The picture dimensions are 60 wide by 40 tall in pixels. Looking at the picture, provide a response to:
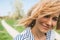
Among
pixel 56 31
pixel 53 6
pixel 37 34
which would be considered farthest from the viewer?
pixel 56 31

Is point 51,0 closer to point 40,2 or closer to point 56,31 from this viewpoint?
point 40,2

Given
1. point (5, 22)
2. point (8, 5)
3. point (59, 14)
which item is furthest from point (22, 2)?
point (59, 14)

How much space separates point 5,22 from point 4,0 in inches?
9.9

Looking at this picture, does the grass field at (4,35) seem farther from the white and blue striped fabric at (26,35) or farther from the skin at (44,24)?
the skin at (44,24)

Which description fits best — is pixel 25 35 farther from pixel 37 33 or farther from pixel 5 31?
pixel 5 31

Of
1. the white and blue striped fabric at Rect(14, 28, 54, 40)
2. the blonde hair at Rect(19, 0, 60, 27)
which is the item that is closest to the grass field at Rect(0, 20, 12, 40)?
the white and blue striped fabric at Rect(14, 28, 54, 40)

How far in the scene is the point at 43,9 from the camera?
5.79 ft

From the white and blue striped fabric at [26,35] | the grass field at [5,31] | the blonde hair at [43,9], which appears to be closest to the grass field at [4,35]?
the grass field at [5,31]

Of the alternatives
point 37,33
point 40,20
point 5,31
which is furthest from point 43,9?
point 5,31

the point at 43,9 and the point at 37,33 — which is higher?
the point at 43,9

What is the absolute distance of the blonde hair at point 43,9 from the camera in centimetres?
175

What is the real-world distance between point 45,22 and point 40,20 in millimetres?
64

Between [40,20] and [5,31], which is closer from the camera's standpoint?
[40,20]

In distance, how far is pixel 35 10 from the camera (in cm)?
176
